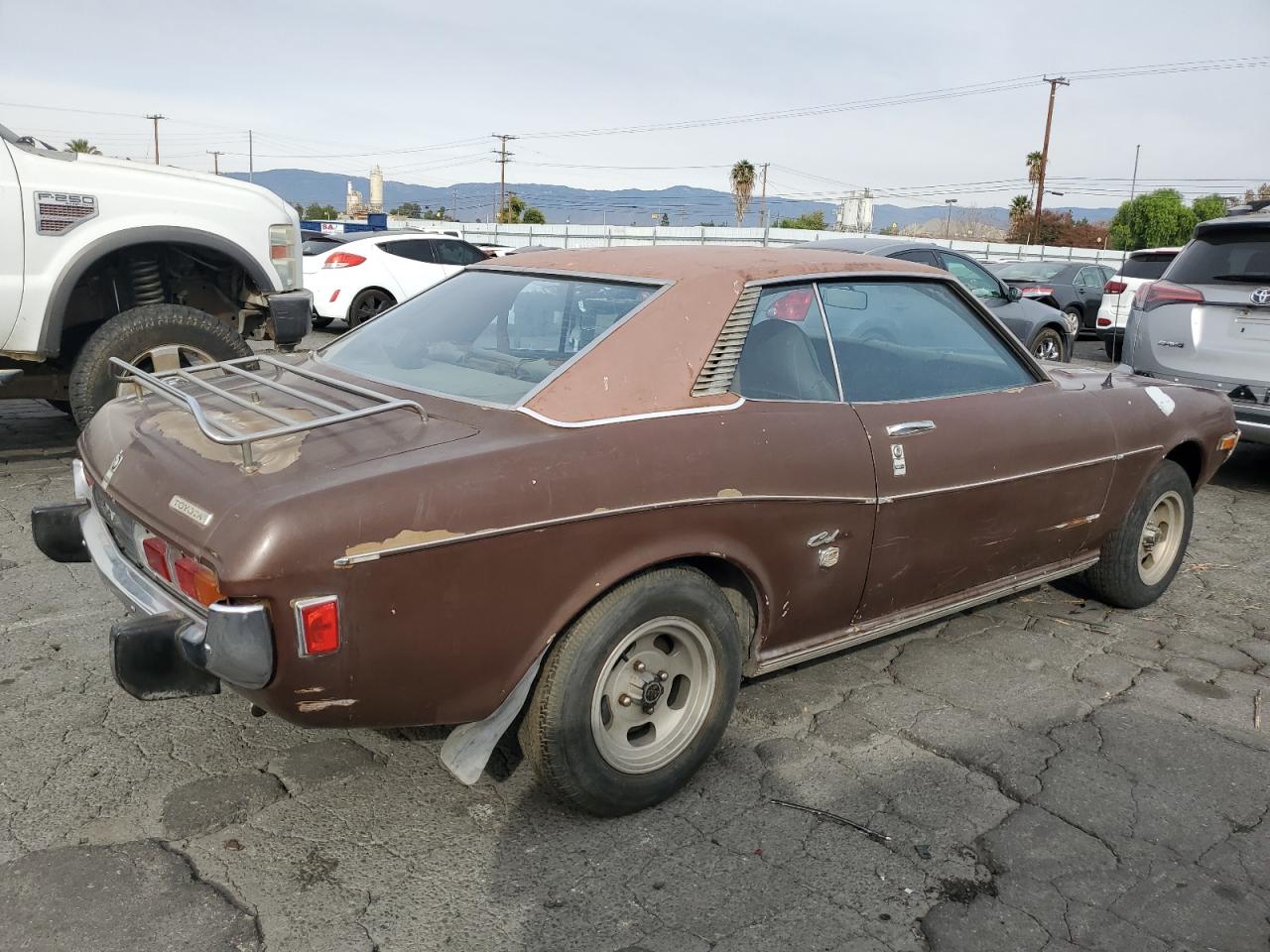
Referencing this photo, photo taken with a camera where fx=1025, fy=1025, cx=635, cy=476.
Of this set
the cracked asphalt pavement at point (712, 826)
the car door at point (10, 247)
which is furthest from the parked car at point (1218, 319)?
the car door at point (10, 247)

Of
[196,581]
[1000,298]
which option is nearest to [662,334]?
[196,581]

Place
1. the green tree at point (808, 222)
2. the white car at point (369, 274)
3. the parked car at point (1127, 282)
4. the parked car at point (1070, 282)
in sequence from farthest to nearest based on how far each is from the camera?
1. the green tree at point (808, 222)
2. the parked car at point (1070, 282)
3. the parked car at point (1127, 282)
4. the white car at point (369, 274)

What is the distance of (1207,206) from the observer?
178ft

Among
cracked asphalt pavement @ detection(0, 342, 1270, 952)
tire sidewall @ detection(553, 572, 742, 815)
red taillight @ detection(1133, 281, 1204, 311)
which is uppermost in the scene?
red taillight @ detection(1133, 281, 1204, 311)

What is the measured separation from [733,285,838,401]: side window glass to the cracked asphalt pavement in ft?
3.60

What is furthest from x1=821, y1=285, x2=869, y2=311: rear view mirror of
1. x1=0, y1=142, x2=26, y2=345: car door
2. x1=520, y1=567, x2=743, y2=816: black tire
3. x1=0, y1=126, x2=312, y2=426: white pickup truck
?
x1=0, y1=142, x2=26, y2=345: car door

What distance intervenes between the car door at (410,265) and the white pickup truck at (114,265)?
19.0 feet

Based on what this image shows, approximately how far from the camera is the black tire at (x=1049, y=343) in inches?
403

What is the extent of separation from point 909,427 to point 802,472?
532 mm

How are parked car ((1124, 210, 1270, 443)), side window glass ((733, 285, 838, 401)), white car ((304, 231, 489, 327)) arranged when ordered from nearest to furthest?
side window glass ((733, 285, 838, 401)) < parked car ((1124, 210, 1270, 443)) < white car ((304, 231, 489, 327))

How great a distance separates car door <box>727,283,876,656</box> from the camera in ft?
9.58

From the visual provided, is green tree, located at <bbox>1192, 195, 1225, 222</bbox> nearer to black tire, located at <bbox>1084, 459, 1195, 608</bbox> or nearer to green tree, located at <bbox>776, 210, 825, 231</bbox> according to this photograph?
green tree, located at <bbox>776, 210, 825, 231</bbox>

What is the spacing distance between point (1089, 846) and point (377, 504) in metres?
2.06

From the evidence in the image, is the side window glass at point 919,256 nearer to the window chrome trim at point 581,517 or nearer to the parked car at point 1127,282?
the parked car at point 1127,282
